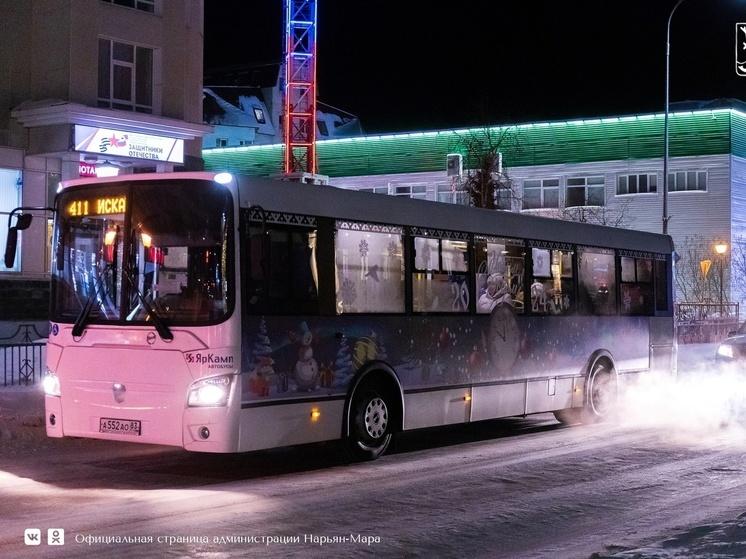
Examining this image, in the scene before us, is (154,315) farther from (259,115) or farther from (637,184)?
(259,115)

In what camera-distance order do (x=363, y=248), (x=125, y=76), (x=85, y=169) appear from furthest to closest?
Answer: (x=125, y=76), (x=85, y=169), (x=363, y=248)

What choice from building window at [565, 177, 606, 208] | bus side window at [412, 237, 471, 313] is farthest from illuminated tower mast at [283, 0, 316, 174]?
bus side window at [412, 237, 471, 313]

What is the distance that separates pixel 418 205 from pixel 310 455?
11.1 ft

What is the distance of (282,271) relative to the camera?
1138 centimetres

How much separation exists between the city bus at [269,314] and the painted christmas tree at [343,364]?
0.02 meters

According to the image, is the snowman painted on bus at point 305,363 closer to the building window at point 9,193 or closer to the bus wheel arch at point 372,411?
the bus wheel arch at point 372,411

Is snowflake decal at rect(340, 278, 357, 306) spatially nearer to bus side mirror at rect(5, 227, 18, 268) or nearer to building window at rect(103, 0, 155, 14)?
bus side mirror at rect(5, 227, 18, 268)

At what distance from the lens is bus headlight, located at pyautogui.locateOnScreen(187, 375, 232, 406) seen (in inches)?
413

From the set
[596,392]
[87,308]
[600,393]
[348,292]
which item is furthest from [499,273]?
[87,308]

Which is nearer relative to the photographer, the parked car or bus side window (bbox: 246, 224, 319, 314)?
bus side window (bbox: 246, 224, 319, 314)

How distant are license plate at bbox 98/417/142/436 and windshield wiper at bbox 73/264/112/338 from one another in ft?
3.14

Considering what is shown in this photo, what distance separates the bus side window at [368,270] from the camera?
40.1 ft

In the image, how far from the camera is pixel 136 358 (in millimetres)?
10773

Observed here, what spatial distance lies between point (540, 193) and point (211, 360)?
45688 millimetres
